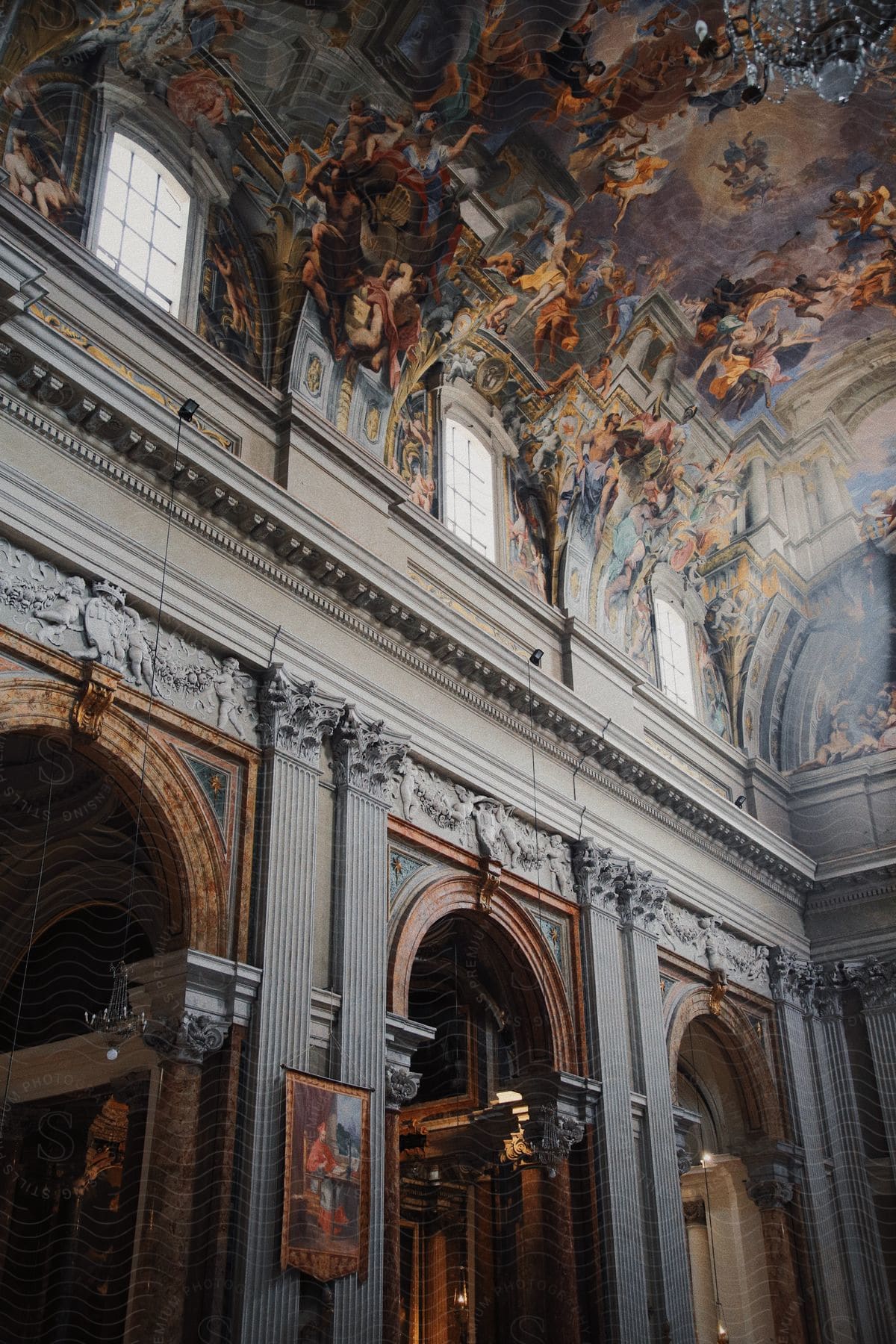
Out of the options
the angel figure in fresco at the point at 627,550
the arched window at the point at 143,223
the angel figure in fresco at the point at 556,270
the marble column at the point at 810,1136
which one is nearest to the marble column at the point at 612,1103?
the angel figure in fresco at the point at 627,550

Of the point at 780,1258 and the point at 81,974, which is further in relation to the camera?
the point at 780,1258

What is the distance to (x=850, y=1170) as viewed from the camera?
19.5 meters

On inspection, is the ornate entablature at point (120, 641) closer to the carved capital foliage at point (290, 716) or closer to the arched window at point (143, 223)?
the carved capital foliage at point (290, 716)

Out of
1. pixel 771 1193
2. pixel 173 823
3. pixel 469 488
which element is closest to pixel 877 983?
pixel 771 1193

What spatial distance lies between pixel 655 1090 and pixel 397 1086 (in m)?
4.84

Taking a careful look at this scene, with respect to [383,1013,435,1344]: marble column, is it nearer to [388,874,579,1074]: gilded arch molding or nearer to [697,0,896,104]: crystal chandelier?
[388,874,579,1074]: gilded arch molding

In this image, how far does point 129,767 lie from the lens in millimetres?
10773

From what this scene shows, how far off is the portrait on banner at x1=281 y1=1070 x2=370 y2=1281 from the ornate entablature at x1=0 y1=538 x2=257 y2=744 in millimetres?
3140

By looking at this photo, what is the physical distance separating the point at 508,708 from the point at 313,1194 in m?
6.31

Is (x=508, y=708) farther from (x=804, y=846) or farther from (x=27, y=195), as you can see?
(x=804, y=846)

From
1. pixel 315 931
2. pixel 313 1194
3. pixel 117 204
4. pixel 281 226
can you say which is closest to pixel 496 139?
pixel 281 226

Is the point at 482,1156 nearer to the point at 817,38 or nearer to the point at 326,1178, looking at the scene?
the point at 326,1178

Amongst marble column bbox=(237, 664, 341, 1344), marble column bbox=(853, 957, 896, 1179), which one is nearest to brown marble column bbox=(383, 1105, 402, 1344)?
marble column bbox=(237, 664, 341, 1344)

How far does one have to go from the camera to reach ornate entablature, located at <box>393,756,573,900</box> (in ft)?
44.8
